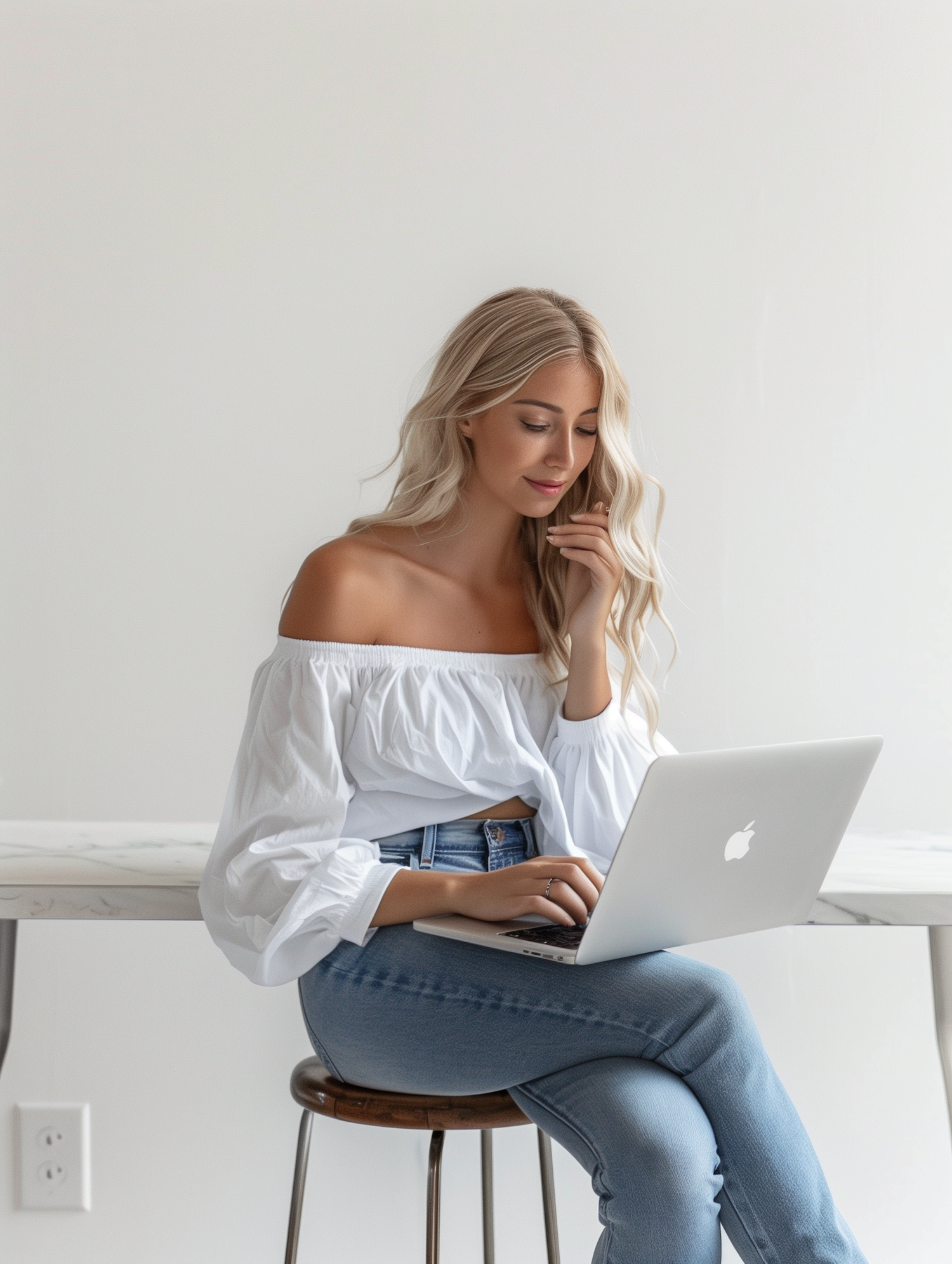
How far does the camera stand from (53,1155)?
67.1 inches

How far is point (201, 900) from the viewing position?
110 cm

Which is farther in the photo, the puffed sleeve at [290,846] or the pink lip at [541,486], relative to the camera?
the pink lip at [541,486]

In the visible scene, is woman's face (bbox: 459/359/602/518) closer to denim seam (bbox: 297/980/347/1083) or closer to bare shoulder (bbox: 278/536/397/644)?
bare shoulder (bbox: 278/536/397/644)

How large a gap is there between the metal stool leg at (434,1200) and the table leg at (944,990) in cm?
58

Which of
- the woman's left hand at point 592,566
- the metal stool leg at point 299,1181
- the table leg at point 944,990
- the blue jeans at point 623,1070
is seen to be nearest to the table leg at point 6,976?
the metal stool leg at point 299,1181

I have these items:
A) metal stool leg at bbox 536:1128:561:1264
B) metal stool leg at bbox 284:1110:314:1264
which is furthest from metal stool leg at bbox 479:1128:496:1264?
metal stool leg at bbox 284:1110:314:1264

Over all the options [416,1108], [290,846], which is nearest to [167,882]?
[290,846]

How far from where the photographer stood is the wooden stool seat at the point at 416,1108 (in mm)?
1055

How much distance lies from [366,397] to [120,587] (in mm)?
426

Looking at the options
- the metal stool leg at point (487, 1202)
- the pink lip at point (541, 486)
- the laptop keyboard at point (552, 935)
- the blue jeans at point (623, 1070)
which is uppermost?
the pink lip at point (541, 486)

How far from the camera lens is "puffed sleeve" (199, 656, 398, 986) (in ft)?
3.43

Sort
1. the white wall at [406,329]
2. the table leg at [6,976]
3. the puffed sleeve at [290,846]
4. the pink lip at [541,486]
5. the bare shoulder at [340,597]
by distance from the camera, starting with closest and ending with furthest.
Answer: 1. the puffed sleeve at [290,846]
2. the bare shoulder at [340,597]
3. the pink lip at [541,486]
4. the table leg at [6,976]
5. the white wall at [406,329]

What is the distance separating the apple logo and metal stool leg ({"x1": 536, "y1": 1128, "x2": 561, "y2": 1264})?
1.68 ft

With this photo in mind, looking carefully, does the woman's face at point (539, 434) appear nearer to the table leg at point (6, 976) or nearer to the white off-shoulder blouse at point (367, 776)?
the white off-shoulder blouse at point (367, 776)
